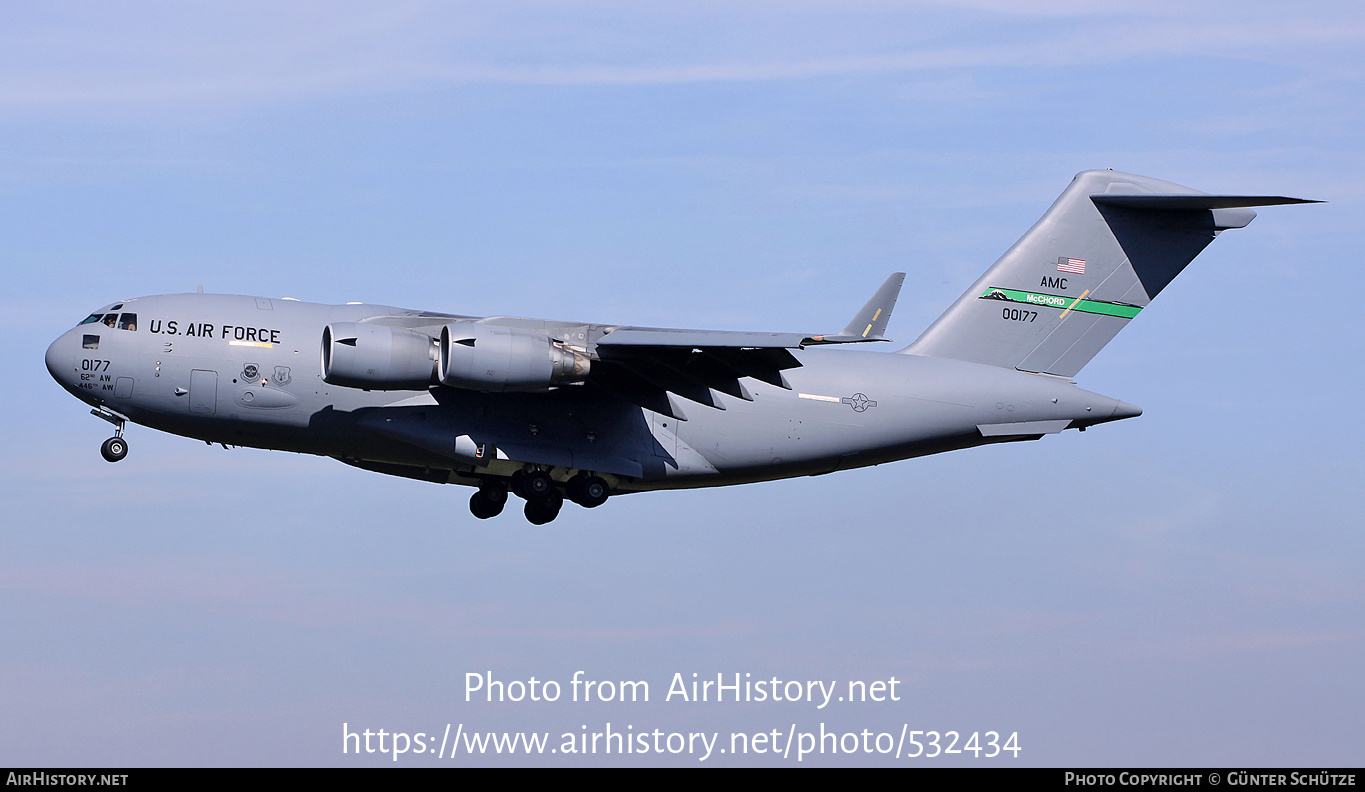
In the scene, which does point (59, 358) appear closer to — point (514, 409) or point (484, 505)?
point (514, 409)

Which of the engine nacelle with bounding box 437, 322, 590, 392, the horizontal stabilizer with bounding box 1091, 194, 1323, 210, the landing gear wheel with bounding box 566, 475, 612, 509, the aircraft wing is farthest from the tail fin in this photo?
the engine nacelle with bounding box 437, 322, 590, 392

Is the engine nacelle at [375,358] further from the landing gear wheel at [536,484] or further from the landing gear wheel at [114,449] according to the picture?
the landing gear wheel at [114,449]

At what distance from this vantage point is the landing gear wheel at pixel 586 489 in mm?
15742

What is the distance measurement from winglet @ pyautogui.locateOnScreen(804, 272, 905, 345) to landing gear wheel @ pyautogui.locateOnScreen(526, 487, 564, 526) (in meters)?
4.14

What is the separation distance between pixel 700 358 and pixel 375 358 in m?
2.95

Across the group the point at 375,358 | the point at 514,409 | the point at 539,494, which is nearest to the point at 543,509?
the point at 539,494

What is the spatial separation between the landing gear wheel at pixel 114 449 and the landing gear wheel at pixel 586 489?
14.1ft

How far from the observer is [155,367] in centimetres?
1426

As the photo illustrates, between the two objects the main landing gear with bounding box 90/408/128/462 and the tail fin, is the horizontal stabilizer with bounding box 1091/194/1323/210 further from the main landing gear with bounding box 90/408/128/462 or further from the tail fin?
the main landing gear with bounding box 90/408/128/462

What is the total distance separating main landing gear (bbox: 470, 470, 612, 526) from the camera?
1557 centimetres

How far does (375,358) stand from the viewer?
13.8 metres

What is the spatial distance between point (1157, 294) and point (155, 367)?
1076 cm

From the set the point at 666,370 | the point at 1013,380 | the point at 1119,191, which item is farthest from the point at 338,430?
the point at 1119,191

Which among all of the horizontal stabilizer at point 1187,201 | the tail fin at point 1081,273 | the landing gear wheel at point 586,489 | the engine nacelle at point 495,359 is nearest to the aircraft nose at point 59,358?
the engine nacelle at point 495,359
